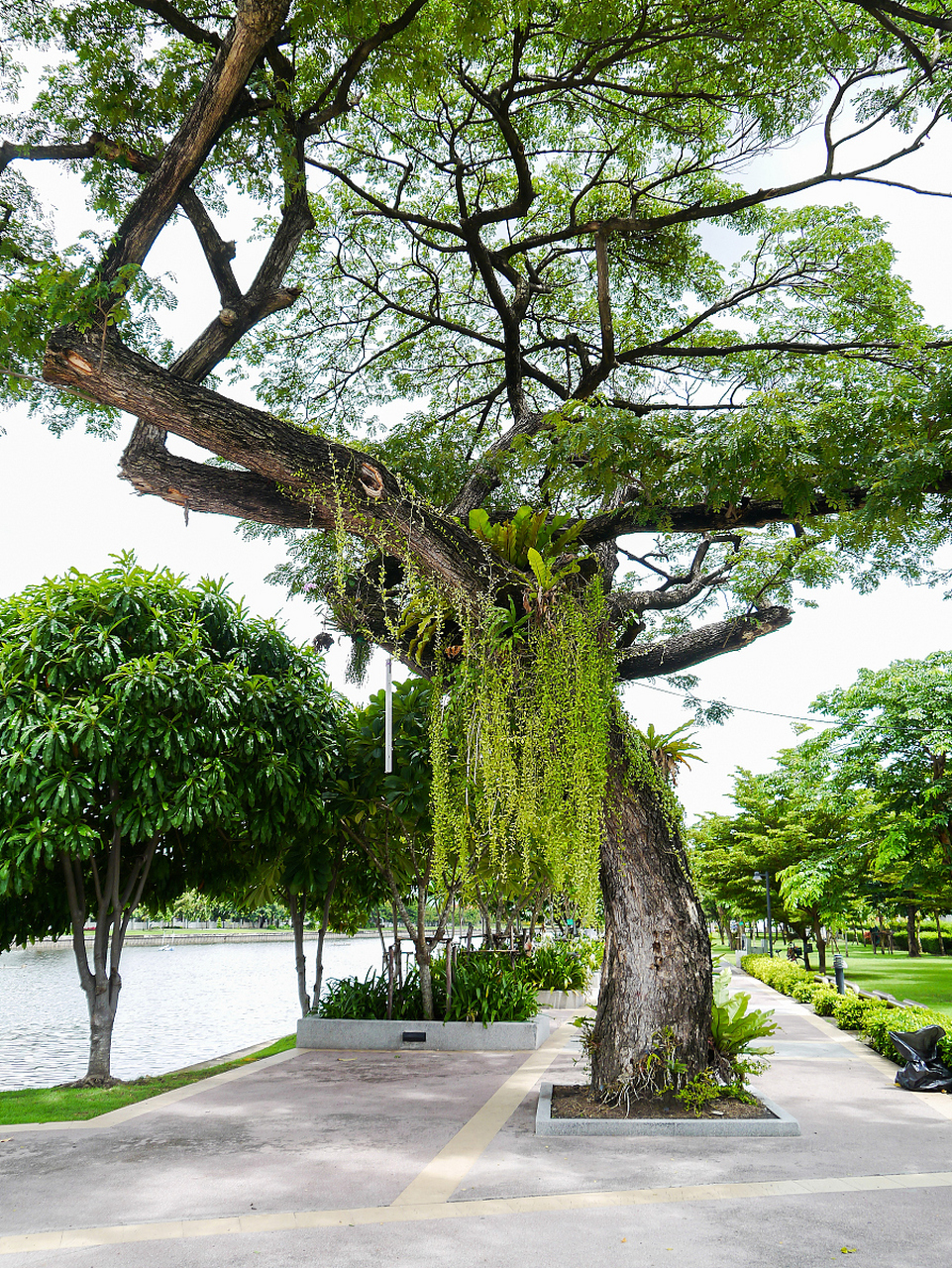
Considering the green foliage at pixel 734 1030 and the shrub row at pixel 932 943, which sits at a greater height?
the green foliage at pixel 734 1030

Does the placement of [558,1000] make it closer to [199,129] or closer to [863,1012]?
[863,1012]

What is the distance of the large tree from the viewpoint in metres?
6.29

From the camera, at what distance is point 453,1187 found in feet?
16.3

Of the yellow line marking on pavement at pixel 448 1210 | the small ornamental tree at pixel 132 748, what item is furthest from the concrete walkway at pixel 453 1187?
the small ornamental tree at pixel 132 748

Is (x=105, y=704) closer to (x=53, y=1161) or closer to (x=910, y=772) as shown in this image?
(x=53, y=1161)

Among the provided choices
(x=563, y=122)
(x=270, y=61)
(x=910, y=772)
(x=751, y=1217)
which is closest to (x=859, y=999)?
(x=910, y=772)

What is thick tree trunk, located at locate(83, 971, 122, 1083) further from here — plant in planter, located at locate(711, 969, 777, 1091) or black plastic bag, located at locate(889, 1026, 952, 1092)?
black plastic bag, located at locate(889, 1026, 952, 1092)

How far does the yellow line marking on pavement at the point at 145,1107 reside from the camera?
21.4 feet

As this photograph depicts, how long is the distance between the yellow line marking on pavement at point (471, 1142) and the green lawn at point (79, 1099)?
3217mm

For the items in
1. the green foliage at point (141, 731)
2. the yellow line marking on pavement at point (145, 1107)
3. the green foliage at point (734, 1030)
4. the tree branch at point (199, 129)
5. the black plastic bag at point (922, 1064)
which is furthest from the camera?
the black plastic bag at point (922, 1064)

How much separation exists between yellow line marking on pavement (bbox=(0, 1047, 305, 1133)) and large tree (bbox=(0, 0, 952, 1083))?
3919 mm

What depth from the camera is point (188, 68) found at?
296 inches

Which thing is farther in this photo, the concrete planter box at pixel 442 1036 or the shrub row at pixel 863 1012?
the concrete planter box at pixel 442 1036

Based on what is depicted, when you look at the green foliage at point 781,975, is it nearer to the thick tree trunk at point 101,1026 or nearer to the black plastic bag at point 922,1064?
the black plastic bag at point 922,1064
